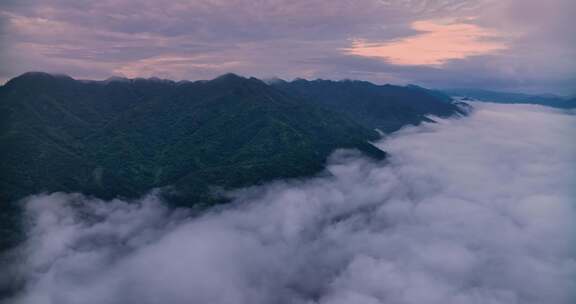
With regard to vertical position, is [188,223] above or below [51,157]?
below

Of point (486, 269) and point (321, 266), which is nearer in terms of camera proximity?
point (486, 269)

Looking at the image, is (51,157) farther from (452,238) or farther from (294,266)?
Result: (452,238)

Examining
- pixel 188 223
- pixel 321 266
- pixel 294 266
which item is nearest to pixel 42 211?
pixel 188 223

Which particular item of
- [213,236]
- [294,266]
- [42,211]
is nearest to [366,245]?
[294,266]

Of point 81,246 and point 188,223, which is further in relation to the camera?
point 188,223

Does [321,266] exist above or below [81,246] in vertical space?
below

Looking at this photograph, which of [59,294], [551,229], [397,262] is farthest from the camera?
[551,229]

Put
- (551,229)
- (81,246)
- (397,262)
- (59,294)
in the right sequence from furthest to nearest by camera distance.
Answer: (551,229) → (397,262) → (81,246) → (59,294)

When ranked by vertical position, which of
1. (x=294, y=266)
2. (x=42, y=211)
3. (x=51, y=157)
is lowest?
(x=294, y=266)

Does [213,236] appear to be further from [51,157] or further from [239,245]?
[51,157]
